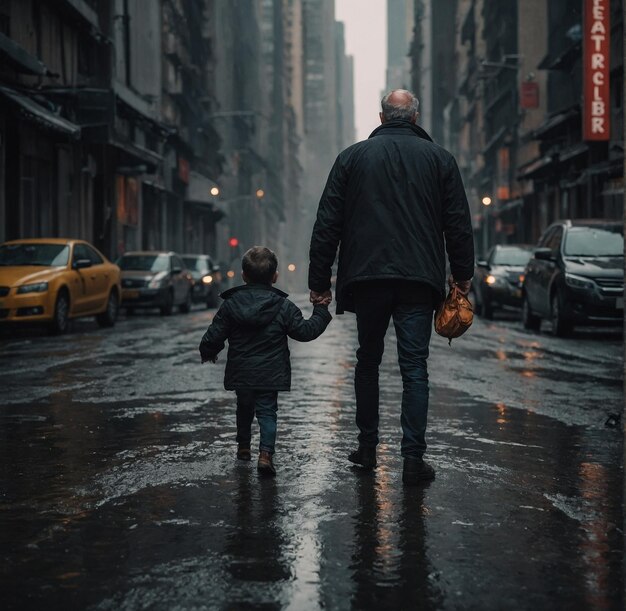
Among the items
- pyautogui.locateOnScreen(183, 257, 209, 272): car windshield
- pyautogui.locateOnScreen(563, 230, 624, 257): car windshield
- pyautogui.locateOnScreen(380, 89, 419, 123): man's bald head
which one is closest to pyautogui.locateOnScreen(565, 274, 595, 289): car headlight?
pyautogui.locateOnScreen(563, 230, 624, 257): car windshield

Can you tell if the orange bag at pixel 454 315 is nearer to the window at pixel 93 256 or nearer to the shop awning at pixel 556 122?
the window at pixel 93 256

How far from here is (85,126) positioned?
35750 mm

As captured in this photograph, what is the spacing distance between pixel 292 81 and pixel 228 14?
83.9 m

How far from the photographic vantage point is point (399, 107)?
6.39 metres

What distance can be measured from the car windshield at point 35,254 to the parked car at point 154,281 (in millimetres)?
7639

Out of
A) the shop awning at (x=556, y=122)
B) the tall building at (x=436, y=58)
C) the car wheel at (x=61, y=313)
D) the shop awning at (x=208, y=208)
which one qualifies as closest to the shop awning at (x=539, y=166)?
the shop awning at (x=556, y=122)

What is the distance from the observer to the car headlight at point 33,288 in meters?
19.0

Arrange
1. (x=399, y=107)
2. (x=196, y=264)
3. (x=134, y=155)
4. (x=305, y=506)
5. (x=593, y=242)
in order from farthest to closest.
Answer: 1. (x=134, y=155)
2. (x=196, y=264)
3. (x=593, y=242)
4. (x=399, y=107)
5. (x=305, y=506)

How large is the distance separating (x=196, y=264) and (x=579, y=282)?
809 inches

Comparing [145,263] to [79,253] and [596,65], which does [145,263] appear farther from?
[596,65]

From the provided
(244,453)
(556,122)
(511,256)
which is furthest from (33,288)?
(556,122)

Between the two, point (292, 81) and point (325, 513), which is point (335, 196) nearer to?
point (325, 513)

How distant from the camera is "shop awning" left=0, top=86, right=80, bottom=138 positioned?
89.2 ft

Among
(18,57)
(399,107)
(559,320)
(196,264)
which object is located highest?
(18,57)
